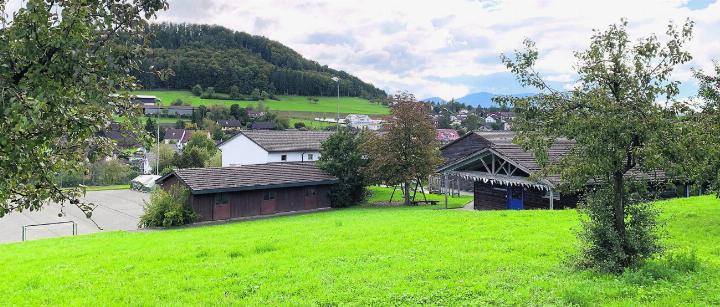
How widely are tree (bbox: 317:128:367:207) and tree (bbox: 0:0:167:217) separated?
28.3 meters

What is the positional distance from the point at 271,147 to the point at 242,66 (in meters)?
98.7

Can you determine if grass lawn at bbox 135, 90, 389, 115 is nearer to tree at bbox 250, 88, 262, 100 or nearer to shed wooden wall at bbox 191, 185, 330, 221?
tree at bbox 250, 88, 262, 100

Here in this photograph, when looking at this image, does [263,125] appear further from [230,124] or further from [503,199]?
[503,199]

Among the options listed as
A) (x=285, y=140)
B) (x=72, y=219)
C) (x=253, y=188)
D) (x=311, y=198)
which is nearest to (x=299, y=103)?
(x=285, y=140)

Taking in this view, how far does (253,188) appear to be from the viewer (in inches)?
1168

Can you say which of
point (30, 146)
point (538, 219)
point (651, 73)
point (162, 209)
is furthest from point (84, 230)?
point (651, 73)

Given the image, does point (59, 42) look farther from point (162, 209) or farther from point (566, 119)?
point (162, 209)

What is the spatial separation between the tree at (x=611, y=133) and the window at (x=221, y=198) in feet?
74.5

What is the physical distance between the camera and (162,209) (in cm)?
2636

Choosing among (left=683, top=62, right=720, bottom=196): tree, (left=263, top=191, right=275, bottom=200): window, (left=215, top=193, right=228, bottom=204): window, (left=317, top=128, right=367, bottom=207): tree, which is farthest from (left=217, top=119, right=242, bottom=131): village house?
(left=683, top=62, right=720, bottom=196): tree

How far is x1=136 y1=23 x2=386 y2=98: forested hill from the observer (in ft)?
406

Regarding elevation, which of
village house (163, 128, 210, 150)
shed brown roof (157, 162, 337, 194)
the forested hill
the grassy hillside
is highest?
the forested hill

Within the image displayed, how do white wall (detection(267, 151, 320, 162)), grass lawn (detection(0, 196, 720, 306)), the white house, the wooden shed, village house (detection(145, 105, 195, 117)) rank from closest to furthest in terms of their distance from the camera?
grass lawn (detection(0, 196, 720, 306)), the wooden shed, white wall (detection(267, 151, 320, 162)), the white house, village house (detection(145, 105, 195, 117))

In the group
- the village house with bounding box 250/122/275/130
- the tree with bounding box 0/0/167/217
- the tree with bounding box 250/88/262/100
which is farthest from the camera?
the tree with bounding box 250/88/262/100
